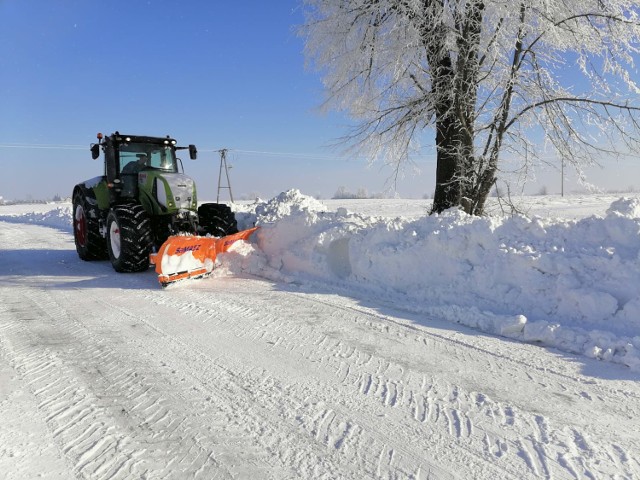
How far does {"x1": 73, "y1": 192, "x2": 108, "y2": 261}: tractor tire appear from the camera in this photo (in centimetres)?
851

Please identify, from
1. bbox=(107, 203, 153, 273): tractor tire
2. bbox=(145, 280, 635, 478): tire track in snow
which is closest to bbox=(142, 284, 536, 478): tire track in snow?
bbox=(145, 280, 635, 478): tire track in snow

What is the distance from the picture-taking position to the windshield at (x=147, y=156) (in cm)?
803

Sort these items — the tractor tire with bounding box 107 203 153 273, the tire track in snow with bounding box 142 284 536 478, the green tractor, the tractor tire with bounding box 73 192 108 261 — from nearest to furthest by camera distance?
the tire track in snow with bounding box 142 284 536 478
the tractor tire with bounding box 107 203 153 273
the green tractor
the tractor tire with bounding box 73 192 108 261

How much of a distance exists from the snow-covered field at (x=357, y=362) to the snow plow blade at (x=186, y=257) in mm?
269

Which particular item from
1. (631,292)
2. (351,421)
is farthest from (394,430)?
(631,292)

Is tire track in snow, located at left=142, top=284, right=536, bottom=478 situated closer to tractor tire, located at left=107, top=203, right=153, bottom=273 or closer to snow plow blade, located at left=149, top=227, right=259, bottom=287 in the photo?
snow plow blade, located at left=149, top=227, right=259, bottom=287

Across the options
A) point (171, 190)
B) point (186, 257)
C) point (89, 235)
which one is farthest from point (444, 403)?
point (89, 235)

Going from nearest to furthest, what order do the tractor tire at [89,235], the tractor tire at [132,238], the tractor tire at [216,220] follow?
the tractor tire at [132,238] < the tractor tire at [216,220] < the tractor tire at [89,235]

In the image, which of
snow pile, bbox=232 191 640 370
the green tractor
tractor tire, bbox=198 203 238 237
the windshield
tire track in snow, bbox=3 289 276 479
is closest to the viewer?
tire track in snow, bbox=3 289 276 479

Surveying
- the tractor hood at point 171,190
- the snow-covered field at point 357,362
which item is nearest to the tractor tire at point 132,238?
the tractor hood at point 171,190

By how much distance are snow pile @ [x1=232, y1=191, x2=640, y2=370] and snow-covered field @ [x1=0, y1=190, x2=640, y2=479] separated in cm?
2

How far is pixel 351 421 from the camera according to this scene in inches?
101

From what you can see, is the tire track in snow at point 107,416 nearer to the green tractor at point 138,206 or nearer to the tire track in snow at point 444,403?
the tire track in snow at point 444,403

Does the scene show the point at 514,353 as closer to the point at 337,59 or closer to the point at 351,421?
the point at 351,421
